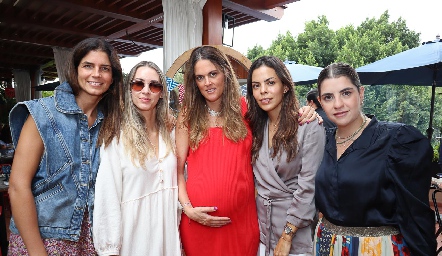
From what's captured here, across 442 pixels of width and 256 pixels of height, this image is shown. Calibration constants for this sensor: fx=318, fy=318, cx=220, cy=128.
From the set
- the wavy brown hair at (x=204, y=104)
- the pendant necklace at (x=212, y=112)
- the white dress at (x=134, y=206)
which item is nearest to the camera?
the white dress at (x=134, y=206)

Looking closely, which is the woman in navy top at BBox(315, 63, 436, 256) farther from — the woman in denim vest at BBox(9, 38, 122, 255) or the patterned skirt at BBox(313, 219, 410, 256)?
the woman in denim vest at BBox(9, 38, 122, 255)

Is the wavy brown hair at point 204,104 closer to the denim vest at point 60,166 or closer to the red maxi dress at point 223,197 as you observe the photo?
the red maxi dress at point 223,197

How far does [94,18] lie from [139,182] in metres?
7.19

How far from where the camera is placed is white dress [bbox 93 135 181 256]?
1.78 metres

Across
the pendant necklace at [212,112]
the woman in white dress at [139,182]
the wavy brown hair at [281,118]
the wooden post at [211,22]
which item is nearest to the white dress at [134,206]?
the woman in white dress at [139,182]

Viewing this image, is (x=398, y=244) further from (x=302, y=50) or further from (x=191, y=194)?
(x=302, y=50)

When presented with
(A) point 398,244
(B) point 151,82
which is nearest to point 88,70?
(B) point 151,82

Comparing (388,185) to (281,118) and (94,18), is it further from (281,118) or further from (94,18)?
(94,18)

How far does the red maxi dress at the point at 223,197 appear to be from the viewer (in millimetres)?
2137

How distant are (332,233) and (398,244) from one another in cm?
33

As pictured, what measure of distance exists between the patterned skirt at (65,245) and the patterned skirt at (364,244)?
4.41ft

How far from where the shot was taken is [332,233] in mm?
1806

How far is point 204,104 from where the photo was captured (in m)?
2.48

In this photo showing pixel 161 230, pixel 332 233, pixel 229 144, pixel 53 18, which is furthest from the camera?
pixel 53 18
